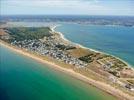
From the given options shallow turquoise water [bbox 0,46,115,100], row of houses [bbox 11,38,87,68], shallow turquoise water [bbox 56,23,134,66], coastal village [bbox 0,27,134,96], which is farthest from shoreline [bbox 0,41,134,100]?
shallow turquoise water [bbox 56,23,134,66]

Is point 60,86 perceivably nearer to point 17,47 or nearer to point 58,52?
point 58,52

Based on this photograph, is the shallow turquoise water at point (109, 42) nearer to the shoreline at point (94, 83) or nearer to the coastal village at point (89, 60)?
the coastal village at point (89, 60)

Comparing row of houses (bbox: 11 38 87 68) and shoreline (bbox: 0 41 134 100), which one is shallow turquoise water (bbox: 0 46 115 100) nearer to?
shoreline (bbox: 0 41 134 100)

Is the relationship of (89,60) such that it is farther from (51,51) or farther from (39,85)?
(39,85)

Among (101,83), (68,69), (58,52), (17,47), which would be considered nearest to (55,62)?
(68,69)

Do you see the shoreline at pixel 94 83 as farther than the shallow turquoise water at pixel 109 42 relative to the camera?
No

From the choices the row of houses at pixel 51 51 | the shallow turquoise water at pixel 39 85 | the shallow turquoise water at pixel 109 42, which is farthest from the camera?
the shallow turquoise water at pixel 109 42

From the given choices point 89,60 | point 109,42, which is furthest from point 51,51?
point 109,42

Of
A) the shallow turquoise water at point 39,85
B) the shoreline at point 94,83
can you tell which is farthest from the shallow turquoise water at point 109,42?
the shallow turquoise water at point 39,85

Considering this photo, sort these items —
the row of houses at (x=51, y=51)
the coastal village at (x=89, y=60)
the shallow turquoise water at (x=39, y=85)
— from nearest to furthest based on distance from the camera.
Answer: the shallow turquoise water at (x=39, y=85)
the coastal village at (x=89, y=60)
the row of houses at (x=51, y=51)

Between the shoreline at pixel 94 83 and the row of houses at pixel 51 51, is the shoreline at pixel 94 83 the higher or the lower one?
the higher one
